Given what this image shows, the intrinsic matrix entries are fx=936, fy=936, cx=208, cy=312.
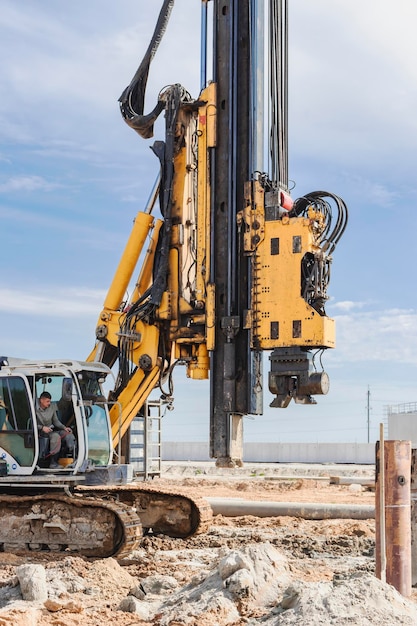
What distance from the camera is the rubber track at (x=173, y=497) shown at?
1380 cm

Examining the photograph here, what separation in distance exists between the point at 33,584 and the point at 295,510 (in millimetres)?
8624

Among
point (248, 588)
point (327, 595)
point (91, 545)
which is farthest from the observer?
point (91, 545)

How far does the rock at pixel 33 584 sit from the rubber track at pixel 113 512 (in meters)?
3.15

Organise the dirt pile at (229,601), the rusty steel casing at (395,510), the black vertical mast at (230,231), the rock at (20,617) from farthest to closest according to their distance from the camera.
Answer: the black vertical mast at (230,231) → the rusty steel casing at (395,510) → the rock at (20,617) → the dirt pile at (229,601)

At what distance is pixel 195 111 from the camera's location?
15320 millimetres

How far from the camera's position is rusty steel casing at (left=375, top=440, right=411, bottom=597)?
351 inches

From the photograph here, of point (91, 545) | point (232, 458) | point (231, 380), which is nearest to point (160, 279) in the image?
point (231, 380)

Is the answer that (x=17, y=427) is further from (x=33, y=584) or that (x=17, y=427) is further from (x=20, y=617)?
(x=20, y=617)

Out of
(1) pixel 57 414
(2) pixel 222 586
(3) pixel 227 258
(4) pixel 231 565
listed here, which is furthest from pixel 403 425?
(2) pixel 222 586

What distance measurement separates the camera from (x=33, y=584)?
8.73 meters

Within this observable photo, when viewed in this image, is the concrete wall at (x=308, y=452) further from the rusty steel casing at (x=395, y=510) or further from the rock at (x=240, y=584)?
the rock at (x=240, y=584)

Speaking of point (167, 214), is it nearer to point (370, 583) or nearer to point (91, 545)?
point (91, 545)

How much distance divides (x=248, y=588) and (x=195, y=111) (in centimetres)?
917

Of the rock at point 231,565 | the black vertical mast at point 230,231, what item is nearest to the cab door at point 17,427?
the black vertical mast at point 230,231
